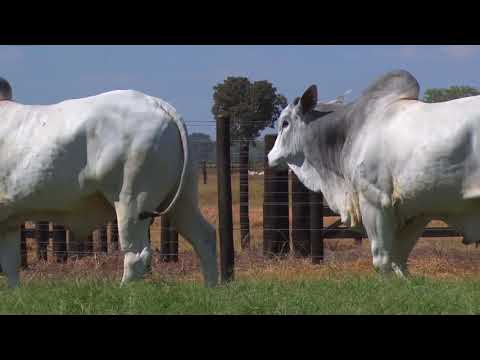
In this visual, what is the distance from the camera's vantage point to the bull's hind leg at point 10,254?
9117 mm

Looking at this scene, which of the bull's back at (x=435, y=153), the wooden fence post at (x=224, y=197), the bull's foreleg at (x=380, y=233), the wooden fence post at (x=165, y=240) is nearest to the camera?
the bull's back at (x=435, y=153)

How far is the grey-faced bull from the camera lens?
8023mm

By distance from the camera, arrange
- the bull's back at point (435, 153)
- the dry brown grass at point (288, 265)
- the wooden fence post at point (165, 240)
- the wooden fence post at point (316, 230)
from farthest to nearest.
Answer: the wooden fence post at point (165, 240) < the wooden fence post at point (316, 230) < the dry brown grass at point (288, 265) < the bull's back at point (435, 153)

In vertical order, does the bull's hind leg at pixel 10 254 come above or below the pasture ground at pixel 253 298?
above

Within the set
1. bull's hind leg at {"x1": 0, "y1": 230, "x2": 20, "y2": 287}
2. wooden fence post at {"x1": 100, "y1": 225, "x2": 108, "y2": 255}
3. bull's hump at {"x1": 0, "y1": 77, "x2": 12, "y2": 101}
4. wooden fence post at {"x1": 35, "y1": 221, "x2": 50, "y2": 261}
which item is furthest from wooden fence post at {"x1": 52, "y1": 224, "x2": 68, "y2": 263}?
bull's hump at {"x1": 0, "y1": 77, "x2": 12, "y2": 101}

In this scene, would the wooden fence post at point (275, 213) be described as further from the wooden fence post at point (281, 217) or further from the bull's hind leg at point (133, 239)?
the bull's hind leg at point (133, 239)

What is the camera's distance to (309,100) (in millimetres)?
9742

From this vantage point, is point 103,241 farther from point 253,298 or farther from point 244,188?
point 253,298

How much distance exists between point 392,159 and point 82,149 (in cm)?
280

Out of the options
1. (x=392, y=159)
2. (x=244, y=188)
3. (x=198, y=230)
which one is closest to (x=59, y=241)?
(x=244, y=188)

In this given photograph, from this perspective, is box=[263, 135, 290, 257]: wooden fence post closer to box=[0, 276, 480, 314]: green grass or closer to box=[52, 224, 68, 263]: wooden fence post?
box=[52, 224, 68, 263]: wooden fence post

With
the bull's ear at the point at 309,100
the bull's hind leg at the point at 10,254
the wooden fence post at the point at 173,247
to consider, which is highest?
the bull's ear at the point at 309,100

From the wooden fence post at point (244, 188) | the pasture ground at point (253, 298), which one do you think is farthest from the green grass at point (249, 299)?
the wooden fence post at point (244, 188)

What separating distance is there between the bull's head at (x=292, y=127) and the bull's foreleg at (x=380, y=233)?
1.39 meters
